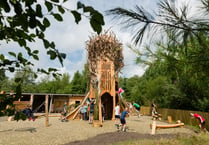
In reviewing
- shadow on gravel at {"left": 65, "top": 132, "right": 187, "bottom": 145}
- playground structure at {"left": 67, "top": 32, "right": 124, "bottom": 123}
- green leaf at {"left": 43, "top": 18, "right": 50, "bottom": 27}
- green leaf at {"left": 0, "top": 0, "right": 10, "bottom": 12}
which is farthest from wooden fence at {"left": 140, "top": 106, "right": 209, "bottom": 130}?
green leaf at {"left": 0, "top": 0, "right": 10, "bottom": 12}

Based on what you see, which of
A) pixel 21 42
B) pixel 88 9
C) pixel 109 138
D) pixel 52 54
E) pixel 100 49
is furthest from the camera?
pixel 100 49


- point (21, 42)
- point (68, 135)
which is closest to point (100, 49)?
point (68, 135)

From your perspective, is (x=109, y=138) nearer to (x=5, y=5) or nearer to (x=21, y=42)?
(x=21, y=42)

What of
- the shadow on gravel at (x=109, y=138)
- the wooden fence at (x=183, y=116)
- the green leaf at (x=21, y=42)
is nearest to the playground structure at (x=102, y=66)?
the shadow on gravel at (x=109, y=138)

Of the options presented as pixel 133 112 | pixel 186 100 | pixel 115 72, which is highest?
pixel 115 72

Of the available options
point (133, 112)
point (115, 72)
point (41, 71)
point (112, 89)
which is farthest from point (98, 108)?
point (41, 71)

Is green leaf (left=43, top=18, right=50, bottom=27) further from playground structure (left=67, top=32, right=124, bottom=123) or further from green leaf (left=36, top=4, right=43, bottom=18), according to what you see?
playground structure (left=67, top=32, right=124, bottom=123)

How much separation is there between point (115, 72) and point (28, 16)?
11.5 metres

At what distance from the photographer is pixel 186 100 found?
14242 millimetres

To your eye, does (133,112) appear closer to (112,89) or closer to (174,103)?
(174,103)

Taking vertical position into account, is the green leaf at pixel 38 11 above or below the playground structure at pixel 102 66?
Result: below

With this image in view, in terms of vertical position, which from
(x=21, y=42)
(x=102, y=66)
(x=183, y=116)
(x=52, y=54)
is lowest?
(x=183, y=116)

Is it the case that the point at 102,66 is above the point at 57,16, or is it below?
above

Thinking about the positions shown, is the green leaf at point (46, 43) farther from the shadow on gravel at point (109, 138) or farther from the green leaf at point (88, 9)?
the shadow on gravel at point (109, 138)
